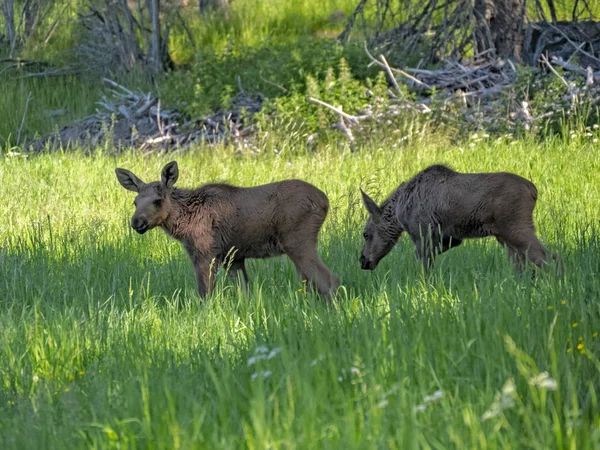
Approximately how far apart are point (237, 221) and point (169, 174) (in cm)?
63

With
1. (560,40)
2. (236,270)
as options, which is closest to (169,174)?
(236,270)

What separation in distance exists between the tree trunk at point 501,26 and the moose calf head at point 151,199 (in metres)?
9.34

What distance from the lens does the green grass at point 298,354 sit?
3.83m

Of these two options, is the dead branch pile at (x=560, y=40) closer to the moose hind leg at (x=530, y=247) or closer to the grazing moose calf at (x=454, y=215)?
the grazing moose calf at (x=454, y=215)

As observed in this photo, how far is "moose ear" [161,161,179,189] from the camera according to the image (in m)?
7.36

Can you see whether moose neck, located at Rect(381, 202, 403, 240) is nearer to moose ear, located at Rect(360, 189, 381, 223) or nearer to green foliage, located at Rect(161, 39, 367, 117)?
moose ear, located at Rect(360, 189, 381, 223)

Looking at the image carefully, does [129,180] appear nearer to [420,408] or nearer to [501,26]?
[420,408]

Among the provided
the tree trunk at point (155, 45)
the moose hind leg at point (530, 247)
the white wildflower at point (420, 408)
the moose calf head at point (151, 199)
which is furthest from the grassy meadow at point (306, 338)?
the tree trunk at point (155, 45)

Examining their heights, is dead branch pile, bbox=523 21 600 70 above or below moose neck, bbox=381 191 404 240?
above

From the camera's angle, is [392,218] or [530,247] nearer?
[530,247]

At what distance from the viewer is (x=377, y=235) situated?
26.6 feet

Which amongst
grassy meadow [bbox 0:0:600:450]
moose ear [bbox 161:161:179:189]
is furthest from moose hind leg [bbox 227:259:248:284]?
moose ear [bbox 161:161:179:189]

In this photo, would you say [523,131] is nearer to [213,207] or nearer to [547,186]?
[547,186]

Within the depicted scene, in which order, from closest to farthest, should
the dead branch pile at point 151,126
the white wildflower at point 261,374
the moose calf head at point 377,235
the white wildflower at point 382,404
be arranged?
the white wildflower at point 382,404 → the white wildflower at point 261,374 → the moose calf head at point 377,235 → the dead branch pile at point 151,126
